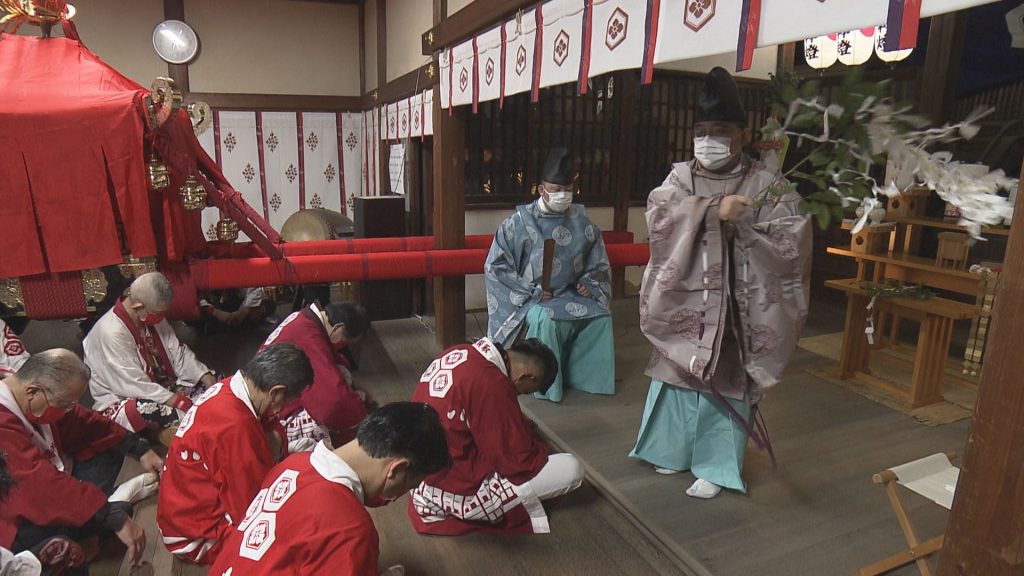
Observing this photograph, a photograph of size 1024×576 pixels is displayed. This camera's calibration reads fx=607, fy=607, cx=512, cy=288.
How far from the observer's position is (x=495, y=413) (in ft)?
8.90

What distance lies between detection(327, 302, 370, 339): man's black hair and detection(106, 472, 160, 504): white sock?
123cm

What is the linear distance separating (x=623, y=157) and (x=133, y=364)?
18.3 feet

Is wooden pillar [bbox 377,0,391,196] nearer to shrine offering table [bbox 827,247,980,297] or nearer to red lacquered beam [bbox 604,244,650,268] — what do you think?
red lacquered beam [bbox 604,244,650,268]

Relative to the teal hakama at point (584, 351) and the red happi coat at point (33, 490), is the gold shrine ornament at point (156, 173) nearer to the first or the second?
the red happi coat at point (33, 490)

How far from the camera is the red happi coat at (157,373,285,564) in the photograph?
2.30 metres

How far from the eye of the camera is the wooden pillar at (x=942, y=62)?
5.48m

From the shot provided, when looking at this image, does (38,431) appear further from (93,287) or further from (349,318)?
(93,287)

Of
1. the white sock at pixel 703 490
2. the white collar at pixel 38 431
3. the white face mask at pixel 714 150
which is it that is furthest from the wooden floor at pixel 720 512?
the white face mask at pixel 714 150

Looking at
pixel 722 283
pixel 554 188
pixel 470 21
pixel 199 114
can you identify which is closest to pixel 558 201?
pixel 554 188

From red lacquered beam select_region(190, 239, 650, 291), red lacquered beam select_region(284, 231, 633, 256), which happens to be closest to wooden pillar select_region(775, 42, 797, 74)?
red lacquered beam select_region(190, 239, 650, 291)

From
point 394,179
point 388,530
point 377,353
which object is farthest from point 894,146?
point 394,179

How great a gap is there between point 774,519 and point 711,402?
2.02 feet

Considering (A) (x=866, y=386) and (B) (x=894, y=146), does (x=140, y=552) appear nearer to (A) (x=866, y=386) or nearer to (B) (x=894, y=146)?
(B) (x=894, y=146)

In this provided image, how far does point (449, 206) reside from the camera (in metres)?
5.40
